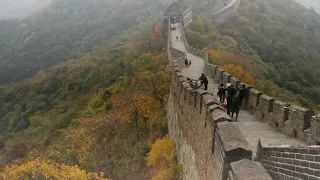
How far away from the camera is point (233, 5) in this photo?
223 ft

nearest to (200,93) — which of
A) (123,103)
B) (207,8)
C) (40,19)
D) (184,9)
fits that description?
(123,103)

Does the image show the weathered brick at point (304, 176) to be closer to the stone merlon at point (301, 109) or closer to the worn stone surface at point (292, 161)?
the worn stone surface at point (292, 161)

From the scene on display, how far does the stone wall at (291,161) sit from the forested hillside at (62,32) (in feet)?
326

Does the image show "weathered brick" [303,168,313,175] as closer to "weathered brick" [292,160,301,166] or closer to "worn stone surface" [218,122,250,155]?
"weathered brick" [292,160,301,166]

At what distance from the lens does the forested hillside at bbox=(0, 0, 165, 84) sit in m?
106

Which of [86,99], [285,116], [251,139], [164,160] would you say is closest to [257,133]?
[285,116]

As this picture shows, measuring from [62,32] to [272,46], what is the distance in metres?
92.7

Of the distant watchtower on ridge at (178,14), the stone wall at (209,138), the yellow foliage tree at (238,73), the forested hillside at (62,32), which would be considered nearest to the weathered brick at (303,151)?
the stone wall at (209,138)

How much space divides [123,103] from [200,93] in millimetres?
17624

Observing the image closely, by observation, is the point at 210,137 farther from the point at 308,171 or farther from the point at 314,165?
the point at 314,165

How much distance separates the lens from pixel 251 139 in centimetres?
898

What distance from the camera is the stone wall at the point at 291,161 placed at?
4.28 metres

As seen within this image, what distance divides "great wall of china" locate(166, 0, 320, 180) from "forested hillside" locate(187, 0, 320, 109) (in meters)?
20.9

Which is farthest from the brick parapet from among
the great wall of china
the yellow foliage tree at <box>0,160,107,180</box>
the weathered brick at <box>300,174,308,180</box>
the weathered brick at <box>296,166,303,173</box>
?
the yellow foliage tree at <box>0,160,107,180</box>
